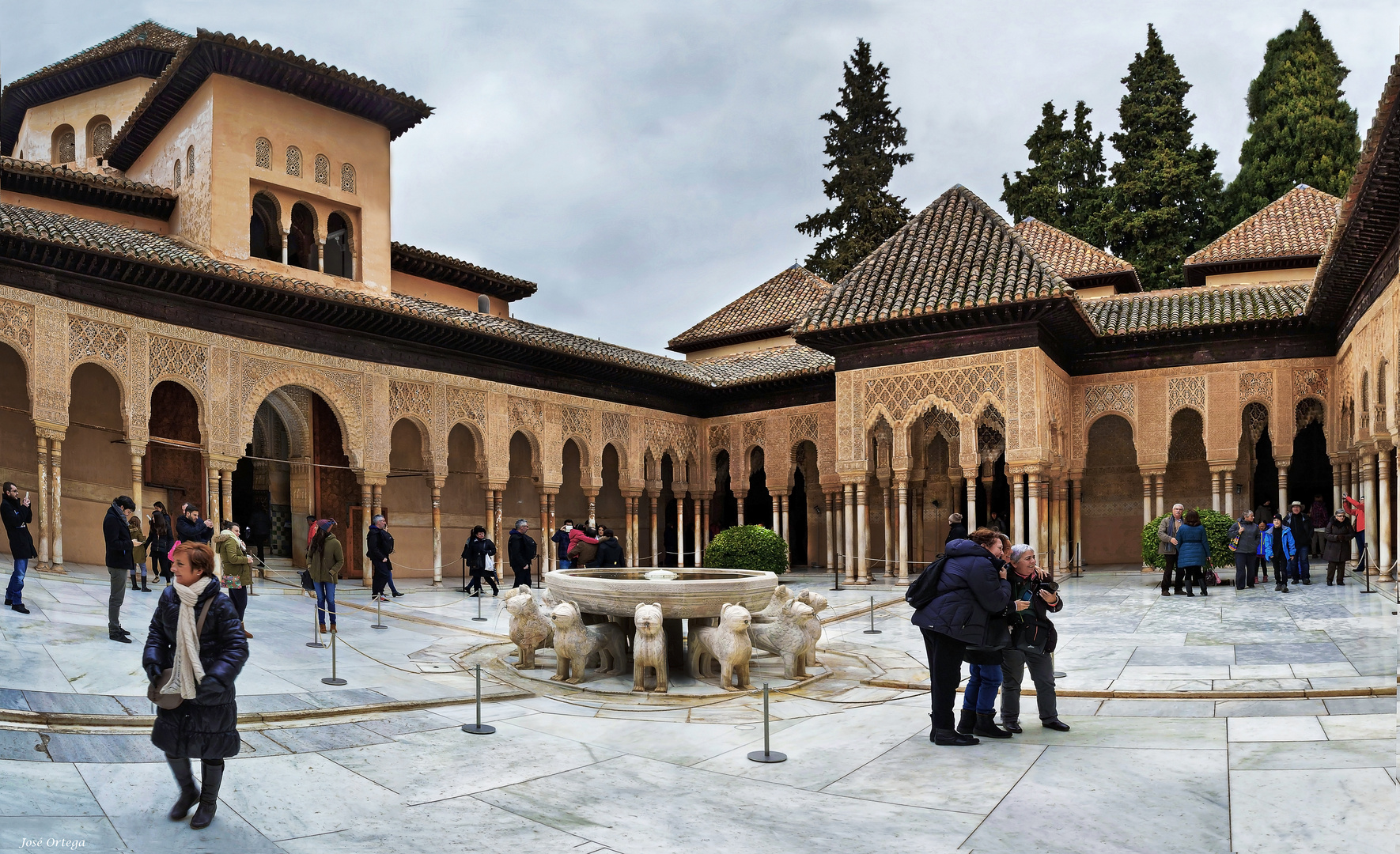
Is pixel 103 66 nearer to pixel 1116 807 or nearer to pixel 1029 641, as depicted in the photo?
pixel 1029 641

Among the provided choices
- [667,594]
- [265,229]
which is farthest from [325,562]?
[265,229]

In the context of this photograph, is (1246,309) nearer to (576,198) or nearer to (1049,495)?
(1049,495)

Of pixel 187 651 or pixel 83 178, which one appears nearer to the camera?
pixel 187 651

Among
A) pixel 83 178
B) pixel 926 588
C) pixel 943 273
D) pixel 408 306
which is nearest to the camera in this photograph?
pixel 926 588

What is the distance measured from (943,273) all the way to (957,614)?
14607 mm

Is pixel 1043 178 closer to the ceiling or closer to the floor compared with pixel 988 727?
closer to the ceiling

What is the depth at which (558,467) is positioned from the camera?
Answer: 73.7 ft

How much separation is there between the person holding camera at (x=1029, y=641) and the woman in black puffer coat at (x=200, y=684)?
189 inches

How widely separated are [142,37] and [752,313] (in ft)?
57.0

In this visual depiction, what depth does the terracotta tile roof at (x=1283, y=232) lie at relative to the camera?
24.3 meters

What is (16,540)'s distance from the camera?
10852 millimetres

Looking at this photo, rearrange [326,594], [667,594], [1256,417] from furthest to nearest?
1. [1256,417]
2. [326,594]
3. [667,594]

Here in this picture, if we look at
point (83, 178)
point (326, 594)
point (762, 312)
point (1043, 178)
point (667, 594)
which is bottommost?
point (326, 594)

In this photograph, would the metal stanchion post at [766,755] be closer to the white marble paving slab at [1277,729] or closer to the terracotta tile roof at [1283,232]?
the white marble paving slab at [1277,729]
